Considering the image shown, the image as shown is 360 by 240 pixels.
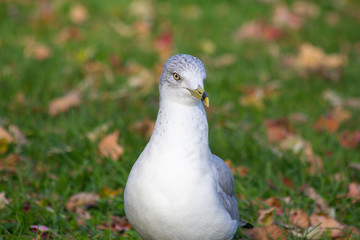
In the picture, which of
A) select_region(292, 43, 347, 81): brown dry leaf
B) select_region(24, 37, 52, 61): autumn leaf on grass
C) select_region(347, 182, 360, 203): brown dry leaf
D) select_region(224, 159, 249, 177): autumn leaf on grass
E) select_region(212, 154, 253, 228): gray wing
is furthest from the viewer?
select_region(292, 43, 347, 81): brown dry leaf

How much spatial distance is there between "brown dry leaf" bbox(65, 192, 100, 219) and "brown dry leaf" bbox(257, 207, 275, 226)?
1131mm

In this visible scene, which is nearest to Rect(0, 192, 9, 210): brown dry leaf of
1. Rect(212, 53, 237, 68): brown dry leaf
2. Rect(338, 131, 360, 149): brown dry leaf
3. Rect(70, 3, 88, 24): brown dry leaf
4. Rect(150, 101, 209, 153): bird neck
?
Rect(150, 101, 209, 153): bird neck

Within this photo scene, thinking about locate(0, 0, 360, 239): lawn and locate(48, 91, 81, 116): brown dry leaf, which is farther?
locate(48, 91, 81, 116): brown dry leaf

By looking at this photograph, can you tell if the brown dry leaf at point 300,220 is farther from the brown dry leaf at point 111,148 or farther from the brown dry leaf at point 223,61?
the brown dry leaf at point 223,61

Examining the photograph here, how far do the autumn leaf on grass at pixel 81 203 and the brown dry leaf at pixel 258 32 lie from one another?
465 centimetres

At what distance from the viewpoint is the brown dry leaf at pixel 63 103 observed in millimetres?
4594

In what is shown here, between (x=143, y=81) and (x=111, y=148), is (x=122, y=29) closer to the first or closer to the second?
(x=143, y=81)

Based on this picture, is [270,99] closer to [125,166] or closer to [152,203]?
[125,166]

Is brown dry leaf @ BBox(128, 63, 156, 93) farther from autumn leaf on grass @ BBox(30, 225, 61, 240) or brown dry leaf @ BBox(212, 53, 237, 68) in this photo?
autumn leaf on grass @ BBox(30, 225, 61, 240)

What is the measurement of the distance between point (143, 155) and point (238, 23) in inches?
228

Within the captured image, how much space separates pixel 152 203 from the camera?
230 centimetres

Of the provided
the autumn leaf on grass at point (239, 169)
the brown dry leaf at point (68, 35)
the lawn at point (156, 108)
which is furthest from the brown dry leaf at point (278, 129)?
the brown dry leaf at point (68, 35)

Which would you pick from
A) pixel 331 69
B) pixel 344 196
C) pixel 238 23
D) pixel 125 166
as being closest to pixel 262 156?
pixel 344 196

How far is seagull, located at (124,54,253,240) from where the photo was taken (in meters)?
2.29
